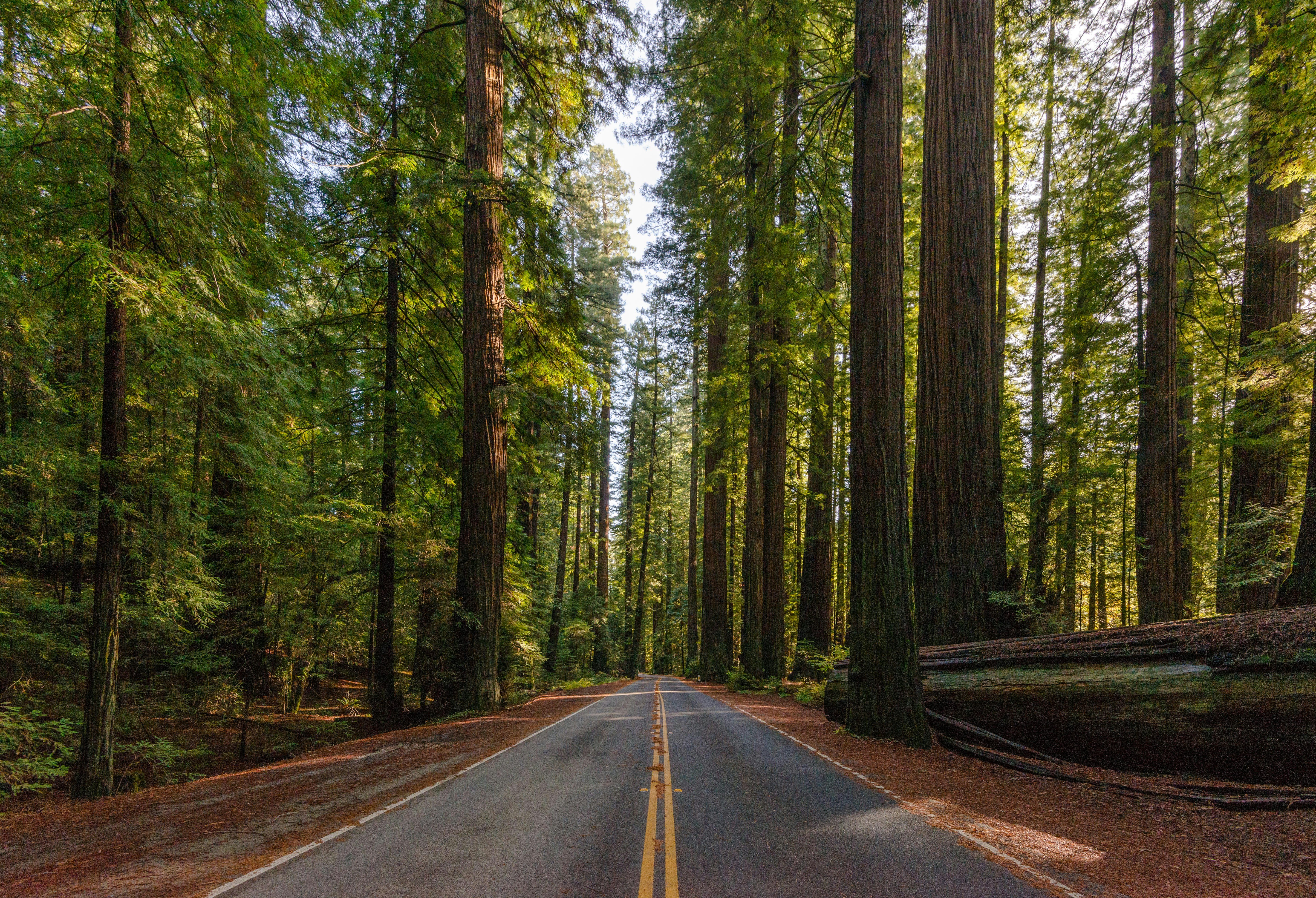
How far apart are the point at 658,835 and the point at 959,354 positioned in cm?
823

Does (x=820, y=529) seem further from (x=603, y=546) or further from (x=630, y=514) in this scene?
(x=630, y=514)

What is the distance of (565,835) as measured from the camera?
450 centimetres

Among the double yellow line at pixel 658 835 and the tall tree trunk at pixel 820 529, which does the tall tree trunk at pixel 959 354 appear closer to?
the double yellow line at pixel 658 835

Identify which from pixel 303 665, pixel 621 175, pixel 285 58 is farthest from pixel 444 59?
pixel 621 175

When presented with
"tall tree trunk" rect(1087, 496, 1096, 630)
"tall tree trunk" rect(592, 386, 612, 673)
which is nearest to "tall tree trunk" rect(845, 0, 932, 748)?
"tall tree trunk" rect(1087, 496, 1096, 630)

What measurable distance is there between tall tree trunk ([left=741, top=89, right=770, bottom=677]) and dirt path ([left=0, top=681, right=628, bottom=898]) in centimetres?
1098

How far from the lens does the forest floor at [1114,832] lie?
3668 mm

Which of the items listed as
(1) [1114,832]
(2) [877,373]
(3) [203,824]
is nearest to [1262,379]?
(2) [877,373]

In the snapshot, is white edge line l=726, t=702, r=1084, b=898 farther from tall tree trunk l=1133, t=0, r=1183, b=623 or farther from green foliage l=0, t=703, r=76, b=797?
tall tree trunk l=1133, t=0, r=1183, b=623

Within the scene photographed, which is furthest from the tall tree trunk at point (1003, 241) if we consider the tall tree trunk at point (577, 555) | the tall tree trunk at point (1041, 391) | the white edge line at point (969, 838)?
the tall tree trunk at point (577, 555)

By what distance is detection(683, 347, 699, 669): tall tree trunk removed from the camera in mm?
28969

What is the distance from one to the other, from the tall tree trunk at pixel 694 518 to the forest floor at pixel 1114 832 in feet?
63.2

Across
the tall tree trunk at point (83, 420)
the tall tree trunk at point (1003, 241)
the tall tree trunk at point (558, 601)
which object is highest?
the tall tree trunk at point (1003, 241)

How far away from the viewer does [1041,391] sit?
1623cm
